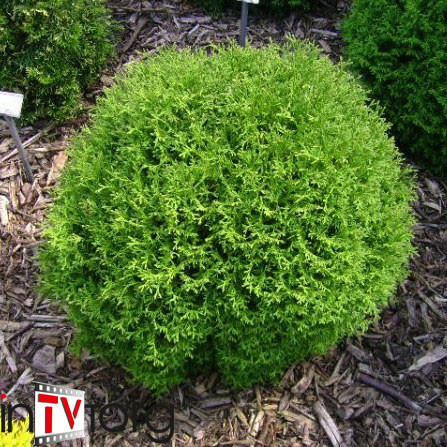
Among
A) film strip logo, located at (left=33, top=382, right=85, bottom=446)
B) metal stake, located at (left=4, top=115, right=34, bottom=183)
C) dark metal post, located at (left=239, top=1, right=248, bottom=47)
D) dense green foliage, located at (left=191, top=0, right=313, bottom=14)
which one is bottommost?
film strip logo, located at (left=33, top=382, right=85, bottom=446)

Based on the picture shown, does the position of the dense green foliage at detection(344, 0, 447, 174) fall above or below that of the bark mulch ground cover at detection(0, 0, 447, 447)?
above

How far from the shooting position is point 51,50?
4.36m

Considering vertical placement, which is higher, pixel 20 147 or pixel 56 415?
pixel 20 147

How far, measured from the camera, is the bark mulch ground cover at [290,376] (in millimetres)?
3430

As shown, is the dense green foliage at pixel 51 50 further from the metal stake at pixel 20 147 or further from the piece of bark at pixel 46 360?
the piece of bark at pixel 46 360

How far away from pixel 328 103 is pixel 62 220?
1.51 metres

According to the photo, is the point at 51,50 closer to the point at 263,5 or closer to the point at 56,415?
the point at 263,5

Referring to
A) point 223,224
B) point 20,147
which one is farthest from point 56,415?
point 20,147

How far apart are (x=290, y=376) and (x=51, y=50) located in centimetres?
290

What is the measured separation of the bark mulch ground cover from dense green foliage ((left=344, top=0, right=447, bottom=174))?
0.62 metres

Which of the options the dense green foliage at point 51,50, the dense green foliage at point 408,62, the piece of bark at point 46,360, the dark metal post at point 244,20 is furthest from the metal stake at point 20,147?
the dense green foliage at point 408,62

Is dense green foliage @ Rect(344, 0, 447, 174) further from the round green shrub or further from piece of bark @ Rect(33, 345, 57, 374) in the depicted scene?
piece of bark @ Rect(33, 345, 57, 374)

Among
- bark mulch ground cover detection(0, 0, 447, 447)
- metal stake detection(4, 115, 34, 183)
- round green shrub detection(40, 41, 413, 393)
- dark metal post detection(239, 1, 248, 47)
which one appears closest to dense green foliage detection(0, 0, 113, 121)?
metal stake detection(4, 115, 34, 183)

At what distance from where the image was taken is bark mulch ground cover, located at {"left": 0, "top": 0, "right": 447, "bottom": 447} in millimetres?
3430
